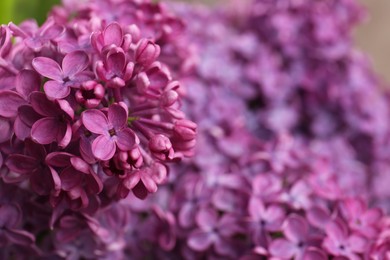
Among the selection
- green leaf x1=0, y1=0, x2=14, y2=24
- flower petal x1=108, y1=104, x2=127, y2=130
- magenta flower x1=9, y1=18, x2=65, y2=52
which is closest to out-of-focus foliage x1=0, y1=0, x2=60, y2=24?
green leaf x1=0, y1=0, x2=14, y2=24

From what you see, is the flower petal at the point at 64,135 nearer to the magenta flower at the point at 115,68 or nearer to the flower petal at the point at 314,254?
the magenta flower at the point at 115,68

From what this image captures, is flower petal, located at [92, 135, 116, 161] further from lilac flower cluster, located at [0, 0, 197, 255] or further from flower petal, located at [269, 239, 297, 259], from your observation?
flower petal, located at [269, 239, 297, 259]

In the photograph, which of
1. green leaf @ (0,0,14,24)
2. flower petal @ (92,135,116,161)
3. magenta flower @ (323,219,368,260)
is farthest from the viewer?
green leaf @ (0,0,14,24)

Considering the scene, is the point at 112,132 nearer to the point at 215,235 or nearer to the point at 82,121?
the point at 82,121

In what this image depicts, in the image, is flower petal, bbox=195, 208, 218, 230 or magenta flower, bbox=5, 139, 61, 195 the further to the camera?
flower petal, bbox=195, 208, 218, 230

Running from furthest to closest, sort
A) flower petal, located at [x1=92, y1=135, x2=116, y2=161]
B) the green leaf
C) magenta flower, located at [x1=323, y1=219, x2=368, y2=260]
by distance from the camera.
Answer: the green leaf < magenta flower, located at [x1=323, y1=219, x2=368, y2=260] < flower petal, located at [x1=92, y1=135, x2=116, y2=161]

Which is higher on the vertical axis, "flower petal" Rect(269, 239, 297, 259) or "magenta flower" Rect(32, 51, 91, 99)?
"magenta flower" Rect(32, 51, 91, 99)

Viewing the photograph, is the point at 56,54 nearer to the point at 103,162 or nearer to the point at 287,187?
the point at 103,162

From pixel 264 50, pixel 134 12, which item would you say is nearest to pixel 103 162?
pixel 134 12
